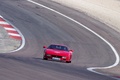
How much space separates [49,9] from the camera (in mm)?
48906

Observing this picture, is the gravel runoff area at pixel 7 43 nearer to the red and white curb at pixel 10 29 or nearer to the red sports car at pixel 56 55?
the red and white curb at pixel 10 29


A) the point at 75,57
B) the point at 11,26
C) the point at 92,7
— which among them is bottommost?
the point at 75,57

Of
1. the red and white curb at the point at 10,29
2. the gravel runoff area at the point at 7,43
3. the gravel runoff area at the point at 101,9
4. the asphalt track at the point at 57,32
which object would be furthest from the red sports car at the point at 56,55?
the gravel runoff area at the point at 101,9

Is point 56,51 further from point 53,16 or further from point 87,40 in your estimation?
point 53,16

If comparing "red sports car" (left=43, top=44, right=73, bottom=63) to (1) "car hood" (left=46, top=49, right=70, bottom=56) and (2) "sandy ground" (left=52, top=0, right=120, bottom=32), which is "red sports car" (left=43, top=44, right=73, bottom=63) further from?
(2) "sandy ground" (left=52, top=0, right=120, bottom=32)

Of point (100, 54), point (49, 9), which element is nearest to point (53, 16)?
point (49, 9)

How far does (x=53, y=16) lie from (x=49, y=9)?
6.85 ft

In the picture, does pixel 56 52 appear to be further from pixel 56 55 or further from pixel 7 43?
pixel 7 43

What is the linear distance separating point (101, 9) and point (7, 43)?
18.1 meters

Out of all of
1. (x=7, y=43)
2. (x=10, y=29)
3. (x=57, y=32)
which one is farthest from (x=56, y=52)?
(x=57, y=32)

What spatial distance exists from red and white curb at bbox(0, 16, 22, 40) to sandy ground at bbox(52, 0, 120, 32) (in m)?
10.7

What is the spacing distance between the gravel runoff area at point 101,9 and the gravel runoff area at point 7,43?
42.6 feet

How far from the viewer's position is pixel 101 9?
50125 mm

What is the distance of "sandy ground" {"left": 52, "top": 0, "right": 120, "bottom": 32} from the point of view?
47.5 m
